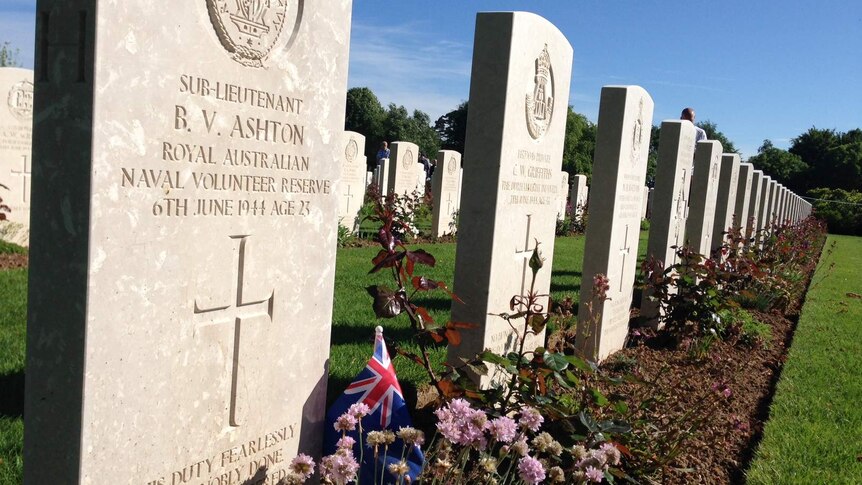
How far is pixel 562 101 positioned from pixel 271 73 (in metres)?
2.55

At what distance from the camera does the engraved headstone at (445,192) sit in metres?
14.1

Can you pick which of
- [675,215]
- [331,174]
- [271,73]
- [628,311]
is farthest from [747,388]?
[271,73]

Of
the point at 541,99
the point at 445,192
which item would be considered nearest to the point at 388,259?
the point at 541,99

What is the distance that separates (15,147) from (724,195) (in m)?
8.76

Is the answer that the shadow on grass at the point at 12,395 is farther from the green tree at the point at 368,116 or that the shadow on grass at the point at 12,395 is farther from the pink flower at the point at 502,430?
the green tree at the point at 368,116

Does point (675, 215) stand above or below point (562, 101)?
below

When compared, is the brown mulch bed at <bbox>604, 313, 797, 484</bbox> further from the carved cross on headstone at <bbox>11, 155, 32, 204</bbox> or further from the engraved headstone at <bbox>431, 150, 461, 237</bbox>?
the engraved headstone at <bbox>431, 150, 461, 237</bbox>

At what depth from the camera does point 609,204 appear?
5492mm

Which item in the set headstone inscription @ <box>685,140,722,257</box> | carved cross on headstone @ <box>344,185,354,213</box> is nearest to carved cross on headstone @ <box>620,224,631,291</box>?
headstone inscription @ <box>685,140,722,257</box>

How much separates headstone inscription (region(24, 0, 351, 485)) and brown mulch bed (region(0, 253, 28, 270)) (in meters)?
5.50

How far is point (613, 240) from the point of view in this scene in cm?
560

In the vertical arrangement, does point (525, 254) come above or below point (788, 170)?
below

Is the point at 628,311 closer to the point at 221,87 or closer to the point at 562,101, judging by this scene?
the point at 562,101

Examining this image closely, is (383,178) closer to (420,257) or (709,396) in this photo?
(709,396)
